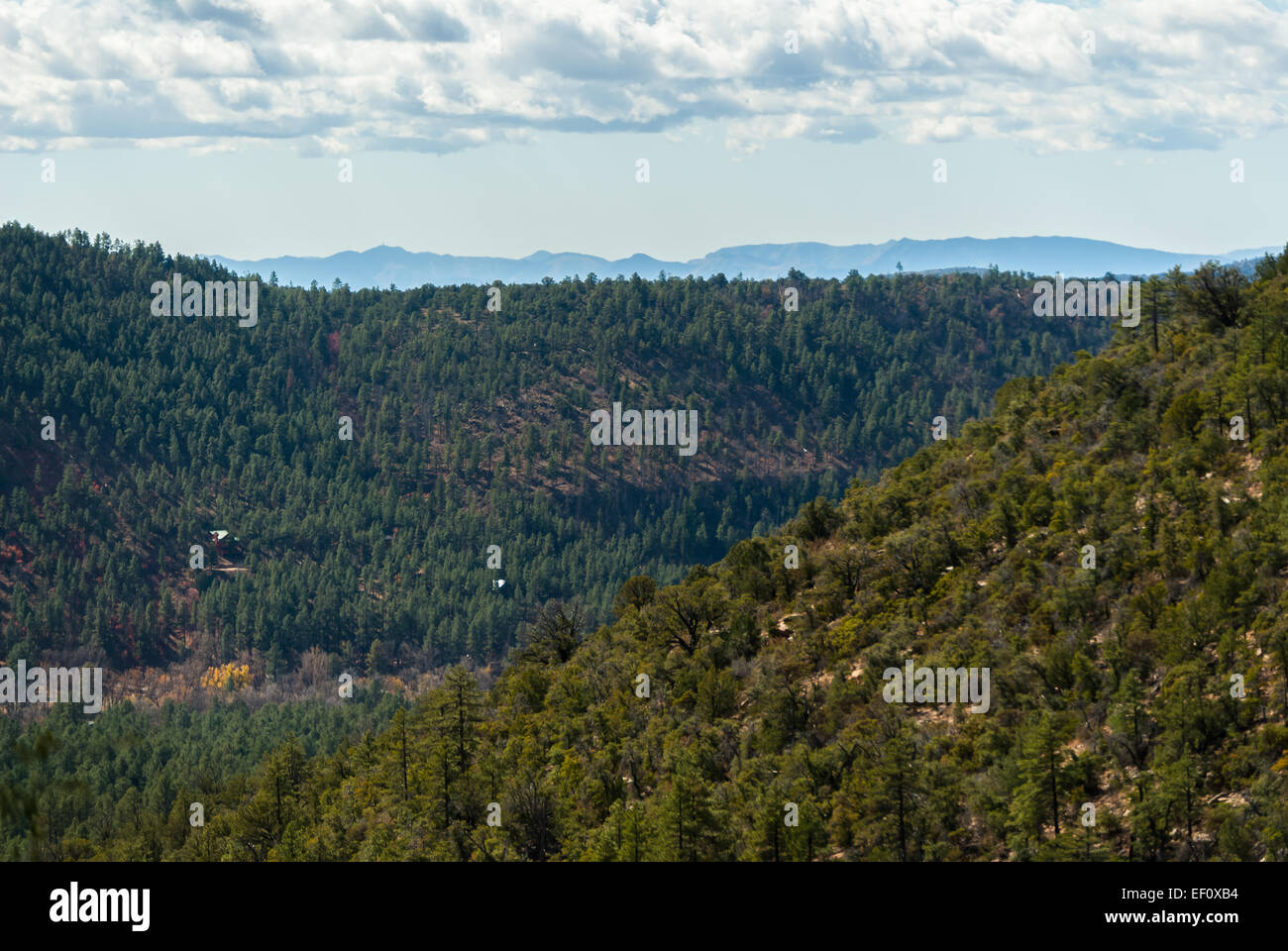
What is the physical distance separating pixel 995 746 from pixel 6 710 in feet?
579

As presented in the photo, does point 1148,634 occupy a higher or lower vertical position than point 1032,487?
lower

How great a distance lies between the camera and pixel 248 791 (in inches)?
3504

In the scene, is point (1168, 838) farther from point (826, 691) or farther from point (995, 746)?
point (826, 691)

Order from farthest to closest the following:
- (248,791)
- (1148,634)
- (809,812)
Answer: (248,791) < (1148,634) < (809,812)

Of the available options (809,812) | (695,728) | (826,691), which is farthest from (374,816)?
(809,812)

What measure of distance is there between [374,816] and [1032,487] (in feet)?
113

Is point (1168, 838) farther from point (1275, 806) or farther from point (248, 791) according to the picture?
point (248, 791)

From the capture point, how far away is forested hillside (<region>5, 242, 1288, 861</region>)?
125ft

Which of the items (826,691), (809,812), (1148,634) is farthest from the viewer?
(826,691)

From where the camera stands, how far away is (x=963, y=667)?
48000mm

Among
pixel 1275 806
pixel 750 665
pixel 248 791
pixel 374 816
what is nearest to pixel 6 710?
pixel 248 791

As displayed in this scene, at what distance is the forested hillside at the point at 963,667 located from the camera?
38.1 metres
